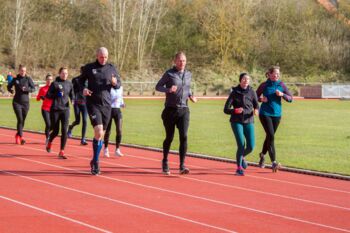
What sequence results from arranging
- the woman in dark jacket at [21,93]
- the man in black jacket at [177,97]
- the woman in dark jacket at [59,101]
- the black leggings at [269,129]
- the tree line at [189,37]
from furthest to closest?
the tree line at [189,37] < the woman in dark jacket at [21,93] < the woman in dark jacket at [59,101] < the black leggings at [269,129] < the man in black jacket at [177,97]

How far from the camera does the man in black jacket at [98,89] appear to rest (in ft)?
41.3

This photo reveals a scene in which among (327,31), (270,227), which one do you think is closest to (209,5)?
(327,31)

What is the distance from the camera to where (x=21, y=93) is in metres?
18.6

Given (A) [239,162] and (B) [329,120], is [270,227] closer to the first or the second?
(A) [239,162]

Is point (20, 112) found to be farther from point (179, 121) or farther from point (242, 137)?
point (242, 137)

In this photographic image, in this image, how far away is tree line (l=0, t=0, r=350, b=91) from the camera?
69.4 m

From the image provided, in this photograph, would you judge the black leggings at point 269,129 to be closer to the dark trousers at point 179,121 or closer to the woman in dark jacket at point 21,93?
the dark trousers at point 179,121

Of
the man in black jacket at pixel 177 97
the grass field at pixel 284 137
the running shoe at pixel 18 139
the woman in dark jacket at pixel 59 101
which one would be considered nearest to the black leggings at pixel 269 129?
the grass field at pixel 284 137

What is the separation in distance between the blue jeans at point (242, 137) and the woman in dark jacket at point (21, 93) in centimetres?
688

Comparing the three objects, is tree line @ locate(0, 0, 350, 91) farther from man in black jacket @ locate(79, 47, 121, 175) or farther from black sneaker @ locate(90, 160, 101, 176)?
black sneaker @ locate(90, 160, 101, 176)

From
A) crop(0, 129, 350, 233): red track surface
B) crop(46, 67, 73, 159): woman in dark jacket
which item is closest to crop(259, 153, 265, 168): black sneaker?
crop(0, 129, 350, 233): red track surface

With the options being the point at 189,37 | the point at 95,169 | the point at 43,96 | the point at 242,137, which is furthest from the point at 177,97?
the point at 189,37

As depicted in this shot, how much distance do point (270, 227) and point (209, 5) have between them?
71512 mm

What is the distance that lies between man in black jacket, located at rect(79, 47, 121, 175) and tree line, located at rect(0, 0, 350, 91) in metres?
55.9
